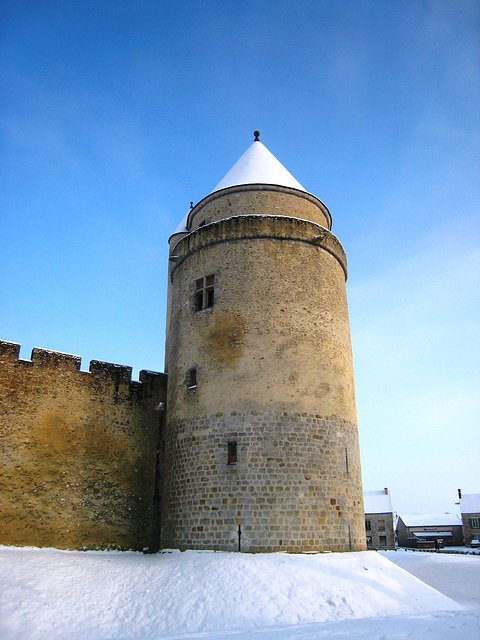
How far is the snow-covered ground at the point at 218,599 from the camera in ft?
30.2

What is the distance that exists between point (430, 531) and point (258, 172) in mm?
57566

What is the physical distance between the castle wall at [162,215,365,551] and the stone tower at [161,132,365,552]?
33 mm

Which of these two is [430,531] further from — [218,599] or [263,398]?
[218,599]

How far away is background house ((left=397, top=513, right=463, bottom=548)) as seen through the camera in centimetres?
5887

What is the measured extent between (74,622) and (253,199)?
12.3 m

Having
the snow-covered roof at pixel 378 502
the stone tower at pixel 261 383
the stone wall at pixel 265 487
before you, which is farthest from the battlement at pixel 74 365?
the snow-covered roof at pixel 378 502

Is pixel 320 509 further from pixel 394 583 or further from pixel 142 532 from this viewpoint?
pixel 142 532

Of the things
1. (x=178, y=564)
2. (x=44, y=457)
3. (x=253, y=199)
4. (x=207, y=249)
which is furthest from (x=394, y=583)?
(x=253, y=199)

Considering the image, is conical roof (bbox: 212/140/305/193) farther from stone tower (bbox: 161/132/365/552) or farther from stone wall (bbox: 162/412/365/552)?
stone wall (bbox: 162/412/365/552)

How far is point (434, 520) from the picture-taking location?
207 ft

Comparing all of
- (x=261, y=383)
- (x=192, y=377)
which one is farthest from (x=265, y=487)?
(x=192, y=377)

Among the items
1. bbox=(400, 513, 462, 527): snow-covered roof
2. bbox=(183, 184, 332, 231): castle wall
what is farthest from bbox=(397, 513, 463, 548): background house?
bbox=(183, 184, 332, 231): castle wall

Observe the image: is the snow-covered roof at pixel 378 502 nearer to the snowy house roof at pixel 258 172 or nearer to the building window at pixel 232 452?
the snowy house roof at pixel 258 172

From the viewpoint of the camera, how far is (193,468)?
45.7 ft
